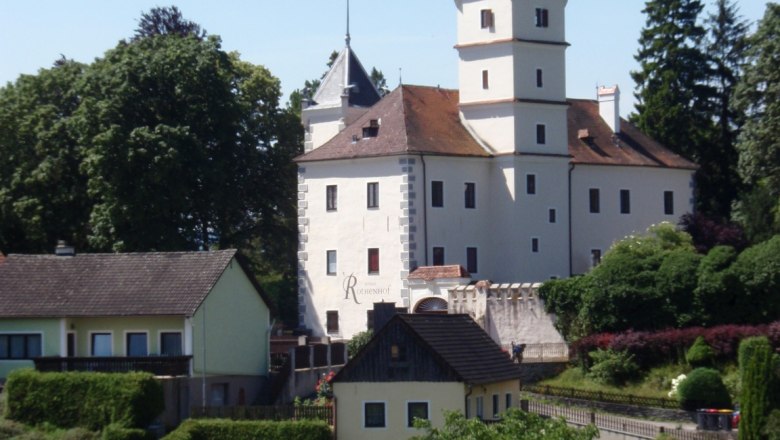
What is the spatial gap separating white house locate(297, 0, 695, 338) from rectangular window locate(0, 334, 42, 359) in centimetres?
1663

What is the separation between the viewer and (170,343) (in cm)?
5669

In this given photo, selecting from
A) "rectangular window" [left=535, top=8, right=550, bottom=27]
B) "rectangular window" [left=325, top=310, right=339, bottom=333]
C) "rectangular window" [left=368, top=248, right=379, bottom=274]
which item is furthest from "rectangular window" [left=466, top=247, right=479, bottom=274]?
"rectangular window" [left=535, top=8, right=550, bottom=27]

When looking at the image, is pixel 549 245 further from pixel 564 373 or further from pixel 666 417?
pixel 666 417

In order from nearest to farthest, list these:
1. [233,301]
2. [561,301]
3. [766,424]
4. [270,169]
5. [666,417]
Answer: [766,424]
[666,417]
[233,301]
[561,301]
[270,169]

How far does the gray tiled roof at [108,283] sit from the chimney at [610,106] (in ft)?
83.2

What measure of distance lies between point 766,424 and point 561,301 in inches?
556

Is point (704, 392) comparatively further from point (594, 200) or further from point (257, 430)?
point (594, 200)

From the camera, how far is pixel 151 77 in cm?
7256

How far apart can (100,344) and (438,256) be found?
18.0 m

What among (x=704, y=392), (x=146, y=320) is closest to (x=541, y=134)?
(x=704, y=392)

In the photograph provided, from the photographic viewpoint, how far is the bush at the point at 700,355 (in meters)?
57.7

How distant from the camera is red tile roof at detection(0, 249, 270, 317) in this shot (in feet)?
186

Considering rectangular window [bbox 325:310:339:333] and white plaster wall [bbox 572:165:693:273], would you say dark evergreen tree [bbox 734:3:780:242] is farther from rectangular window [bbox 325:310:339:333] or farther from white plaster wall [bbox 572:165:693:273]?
rectangular window [bbox 325:310:339:333]

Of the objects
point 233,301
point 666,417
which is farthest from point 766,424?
point 233,301
